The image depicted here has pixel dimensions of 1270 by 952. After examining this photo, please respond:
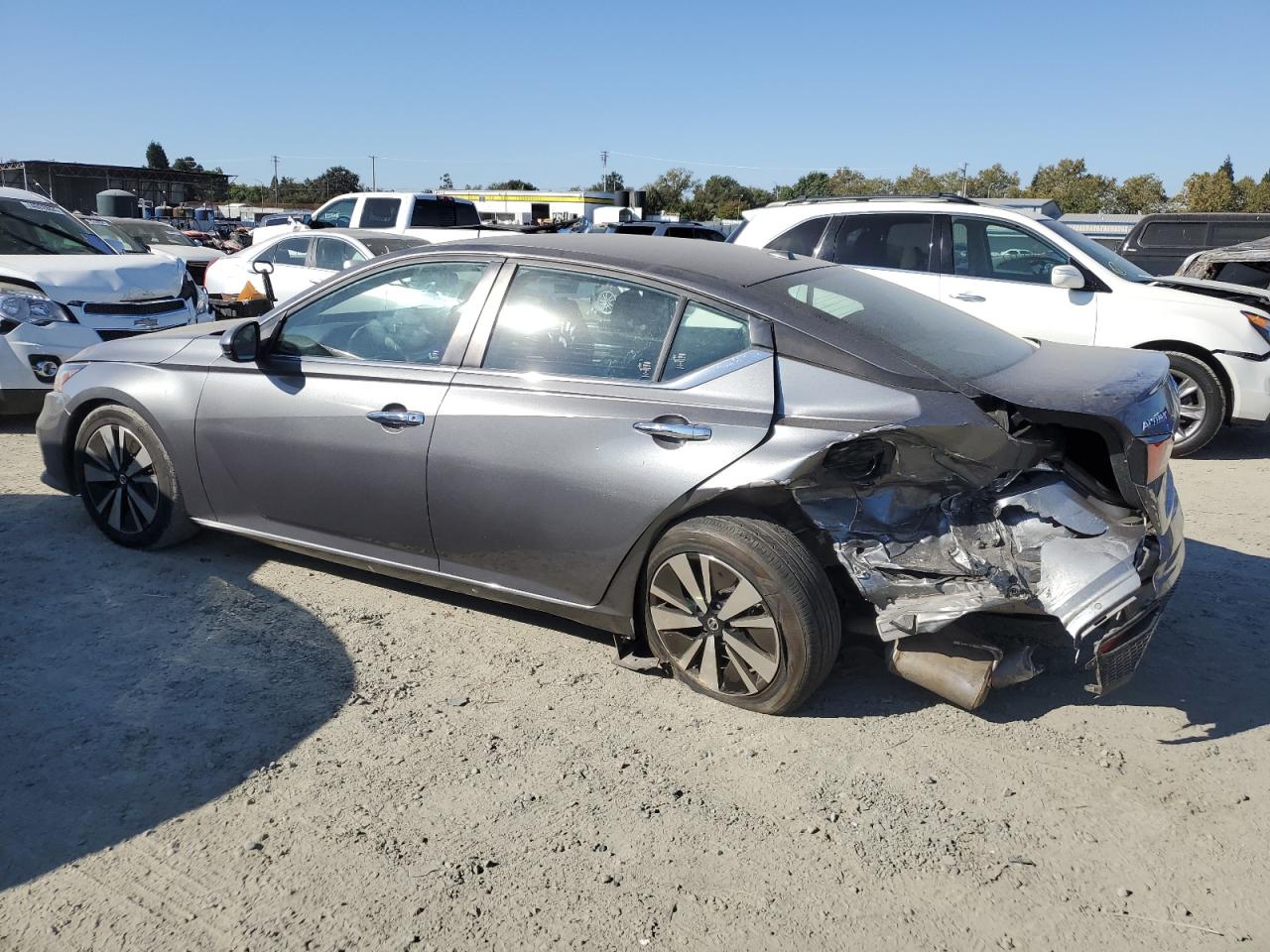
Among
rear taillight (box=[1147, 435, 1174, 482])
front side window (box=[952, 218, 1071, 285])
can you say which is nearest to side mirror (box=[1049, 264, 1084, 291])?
front side window (box=[952, 218, 1071, 285])

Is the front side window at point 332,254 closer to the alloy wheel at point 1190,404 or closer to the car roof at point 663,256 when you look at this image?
the car roof at point 663,256

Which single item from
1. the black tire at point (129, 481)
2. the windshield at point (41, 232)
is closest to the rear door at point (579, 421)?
the black tire at point (129, 481)

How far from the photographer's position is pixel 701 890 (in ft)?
8.71

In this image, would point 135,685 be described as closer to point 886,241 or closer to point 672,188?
point 886,241

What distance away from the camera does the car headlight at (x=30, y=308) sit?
717 cm

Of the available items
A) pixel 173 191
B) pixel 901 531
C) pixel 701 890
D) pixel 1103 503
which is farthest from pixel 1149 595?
pixel 173 191

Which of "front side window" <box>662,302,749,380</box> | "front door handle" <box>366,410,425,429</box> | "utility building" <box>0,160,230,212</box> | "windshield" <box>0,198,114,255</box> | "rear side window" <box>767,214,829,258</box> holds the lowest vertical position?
"front door handle" <box>366,410,425,429</box>

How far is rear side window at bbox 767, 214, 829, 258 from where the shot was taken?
8.54 m

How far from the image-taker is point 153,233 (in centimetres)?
1748

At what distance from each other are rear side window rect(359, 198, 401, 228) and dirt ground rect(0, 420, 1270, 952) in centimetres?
1255

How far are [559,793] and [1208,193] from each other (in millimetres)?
59684

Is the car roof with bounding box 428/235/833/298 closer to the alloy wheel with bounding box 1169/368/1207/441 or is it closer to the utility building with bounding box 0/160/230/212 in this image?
the alloy wheel with bounding box 1169/368/1207/441

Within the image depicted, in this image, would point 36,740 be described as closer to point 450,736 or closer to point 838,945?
point 450,736

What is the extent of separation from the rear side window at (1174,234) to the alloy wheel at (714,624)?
499 inches
